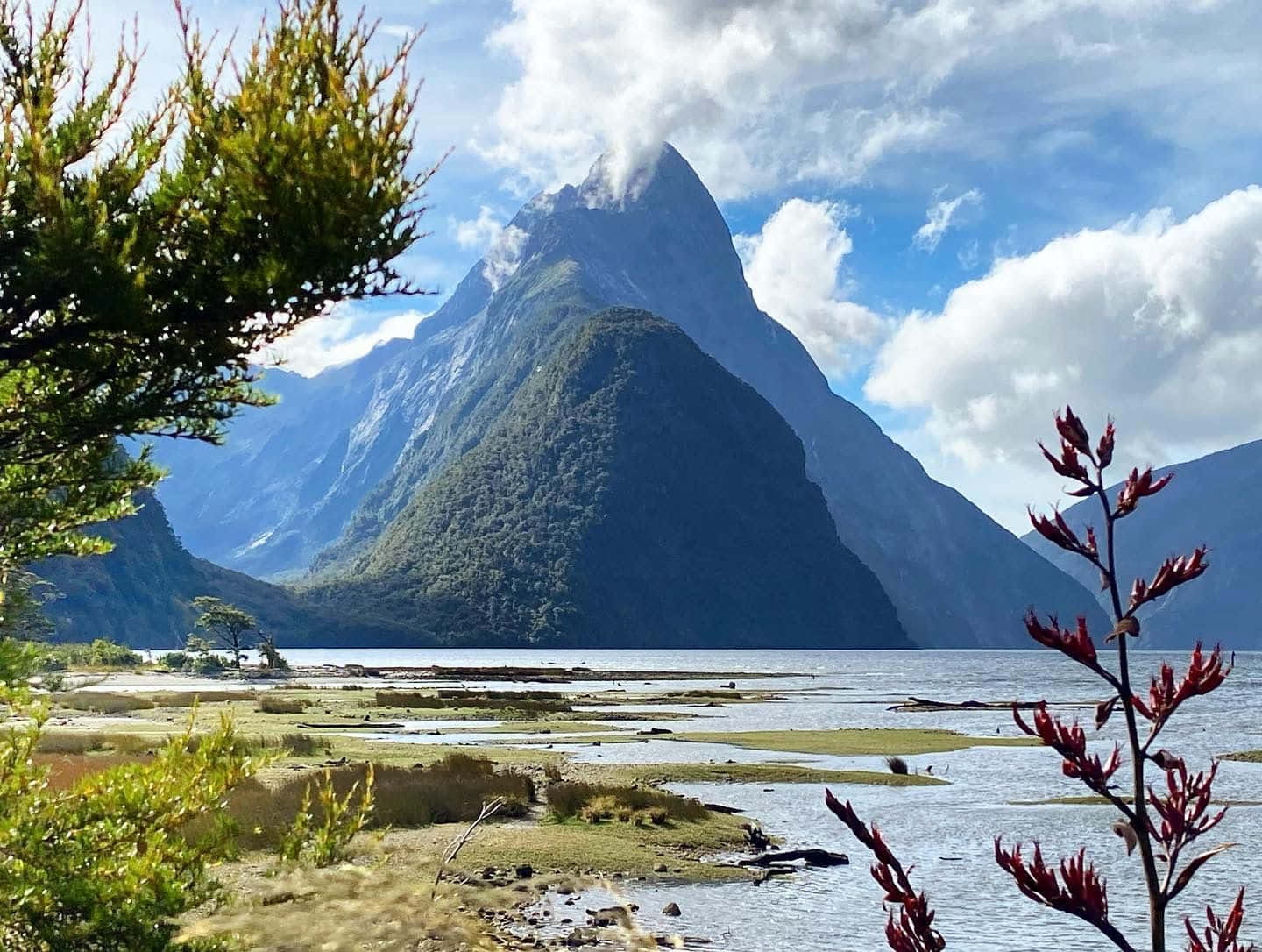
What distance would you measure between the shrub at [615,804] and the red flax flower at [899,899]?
23.8m

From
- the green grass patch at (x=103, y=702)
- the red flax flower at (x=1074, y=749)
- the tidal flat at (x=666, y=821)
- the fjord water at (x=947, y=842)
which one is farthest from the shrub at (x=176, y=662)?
the red flax flower at (x=1074, y=749)

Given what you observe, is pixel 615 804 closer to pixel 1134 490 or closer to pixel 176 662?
pixel 1134 490

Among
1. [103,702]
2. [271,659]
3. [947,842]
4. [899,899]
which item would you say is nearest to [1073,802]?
[947,842]

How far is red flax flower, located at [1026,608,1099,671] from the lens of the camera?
3.06 m

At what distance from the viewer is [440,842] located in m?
22.3

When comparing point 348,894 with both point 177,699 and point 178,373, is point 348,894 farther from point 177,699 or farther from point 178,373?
point 177,699

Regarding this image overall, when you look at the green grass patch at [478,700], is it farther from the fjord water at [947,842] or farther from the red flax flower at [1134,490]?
the red flax flower at [1134,490]

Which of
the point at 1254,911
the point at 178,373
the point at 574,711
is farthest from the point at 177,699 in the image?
the point at 178,373

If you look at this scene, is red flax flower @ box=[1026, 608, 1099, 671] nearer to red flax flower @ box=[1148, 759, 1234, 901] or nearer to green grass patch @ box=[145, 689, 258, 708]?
red flax flower @ box=[1148, 759, 1234, 901]

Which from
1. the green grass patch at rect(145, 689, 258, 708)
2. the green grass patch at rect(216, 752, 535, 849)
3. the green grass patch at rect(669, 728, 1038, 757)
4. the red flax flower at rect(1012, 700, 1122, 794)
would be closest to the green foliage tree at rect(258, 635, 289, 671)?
the green grass patch at rect(145, 689, 258, 708)

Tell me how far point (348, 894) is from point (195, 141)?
18.0ft

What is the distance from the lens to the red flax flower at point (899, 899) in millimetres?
2914

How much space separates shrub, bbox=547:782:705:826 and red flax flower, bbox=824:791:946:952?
2380cm

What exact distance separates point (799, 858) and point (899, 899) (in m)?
21.4
